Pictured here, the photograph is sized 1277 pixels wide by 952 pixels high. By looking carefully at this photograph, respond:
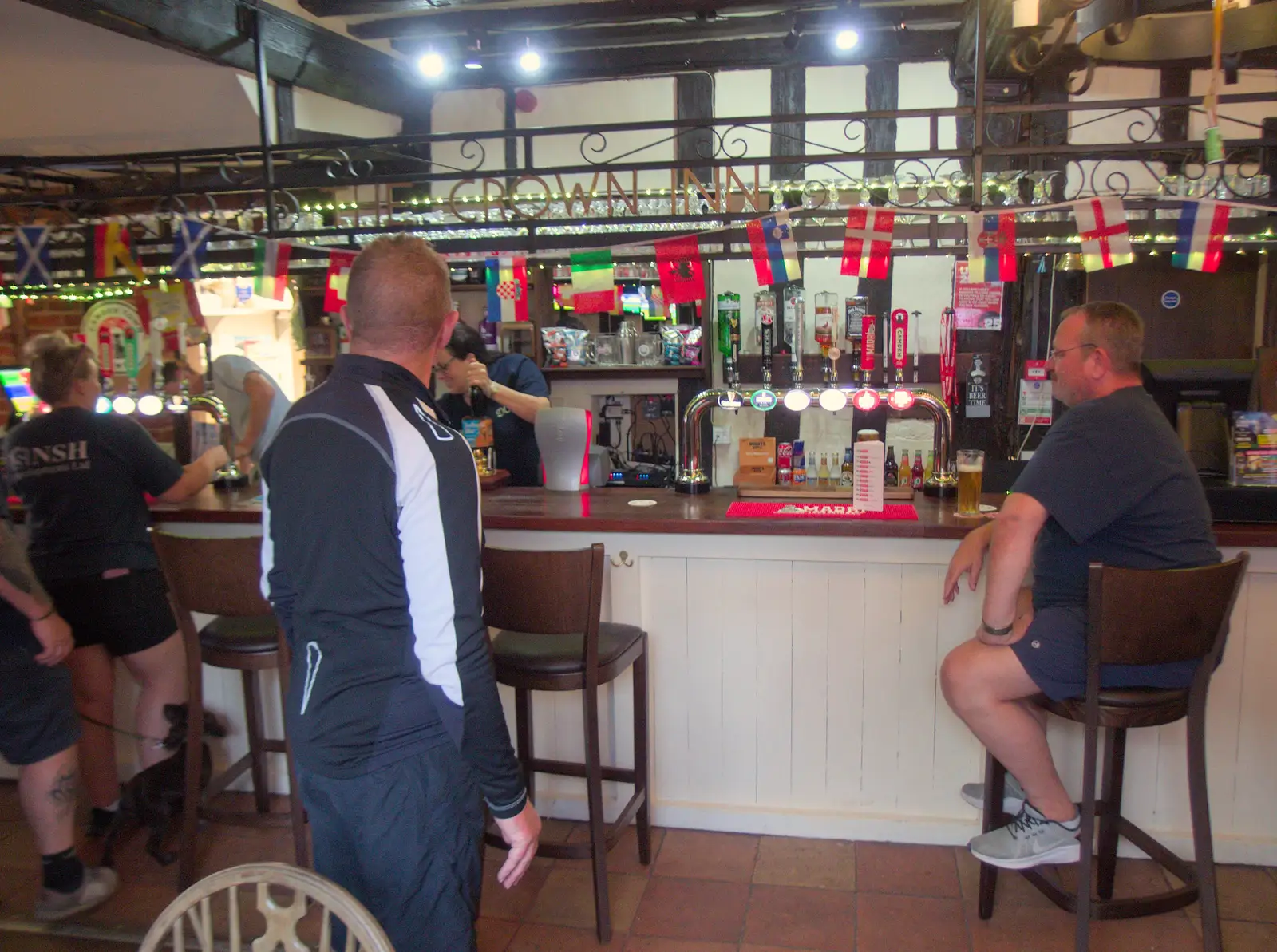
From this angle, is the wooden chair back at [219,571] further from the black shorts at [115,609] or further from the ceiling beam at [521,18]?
the ceiling beam at [521,18]

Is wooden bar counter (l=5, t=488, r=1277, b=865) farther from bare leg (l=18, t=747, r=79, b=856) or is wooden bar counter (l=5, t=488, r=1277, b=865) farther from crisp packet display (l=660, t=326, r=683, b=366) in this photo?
crisp packet display (l=660, t=326, r=683, b=366)

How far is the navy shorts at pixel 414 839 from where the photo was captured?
151cm

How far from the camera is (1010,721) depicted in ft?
7.50

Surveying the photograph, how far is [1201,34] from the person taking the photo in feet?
9.84

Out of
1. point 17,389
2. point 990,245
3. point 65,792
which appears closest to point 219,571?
point 65,792

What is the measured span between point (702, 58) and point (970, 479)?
3964 mm

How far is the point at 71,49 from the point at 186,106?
70 centimetres

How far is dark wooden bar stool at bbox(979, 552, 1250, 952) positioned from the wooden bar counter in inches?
18.9

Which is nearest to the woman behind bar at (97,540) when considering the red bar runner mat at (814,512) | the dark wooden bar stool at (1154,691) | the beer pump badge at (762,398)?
the red bar runner mat at (814,512)

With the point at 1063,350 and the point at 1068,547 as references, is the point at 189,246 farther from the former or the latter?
the point at 1068,547

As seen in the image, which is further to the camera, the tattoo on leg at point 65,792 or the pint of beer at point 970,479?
the pint of beer at point 970,479

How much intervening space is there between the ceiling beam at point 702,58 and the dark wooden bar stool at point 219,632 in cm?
377

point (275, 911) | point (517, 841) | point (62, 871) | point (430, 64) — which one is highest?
point (430, 64)

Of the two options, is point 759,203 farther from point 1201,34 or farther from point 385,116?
point 385,116
